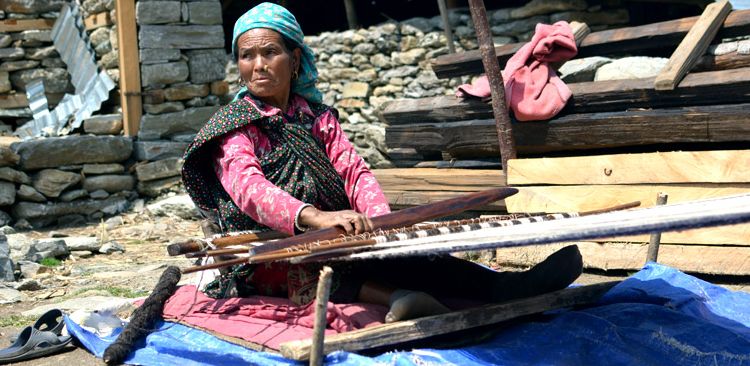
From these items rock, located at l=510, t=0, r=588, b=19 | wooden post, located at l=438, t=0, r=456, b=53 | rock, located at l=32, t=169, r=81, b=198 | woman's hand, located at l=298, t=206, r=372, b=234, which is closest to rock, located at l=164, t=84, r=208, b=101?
rock, located at l=32, t=169, r=81, b=198

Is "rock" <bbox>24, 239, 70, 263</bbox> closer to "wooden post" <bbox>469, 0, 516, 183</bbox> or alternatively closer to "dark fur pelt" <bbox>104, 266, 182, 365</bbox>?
"dark fur pelt" <bbox>104, 266, 182, 365</bbox>

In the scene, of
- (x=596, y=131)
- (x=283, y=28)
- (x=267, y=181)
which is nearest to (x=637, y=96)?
(x=596, y=131)

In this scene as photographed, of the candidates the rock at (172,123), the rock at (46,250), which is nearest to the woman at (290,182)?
the rock at (46,250)

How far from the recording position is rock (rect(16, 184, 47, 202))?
325 inches

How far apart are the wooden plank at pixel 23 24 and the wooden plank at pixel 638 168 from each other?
20.4 ft

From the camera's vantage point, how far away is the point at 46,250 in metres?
6.78

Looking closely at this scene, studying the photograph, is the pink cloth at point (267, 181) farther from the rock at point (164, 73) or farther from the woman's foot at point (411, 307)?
the rock at point (164, 73)

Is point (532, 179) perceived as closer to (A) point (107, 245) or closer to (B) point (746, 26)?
(B) point (746, 26)

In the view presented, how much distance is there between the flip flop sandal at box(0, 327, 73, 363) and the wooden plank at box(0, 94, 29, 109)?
248 inches

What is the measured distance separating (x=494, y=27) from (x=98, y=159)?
488 centimetres

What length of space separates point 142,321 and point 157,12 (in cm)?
586

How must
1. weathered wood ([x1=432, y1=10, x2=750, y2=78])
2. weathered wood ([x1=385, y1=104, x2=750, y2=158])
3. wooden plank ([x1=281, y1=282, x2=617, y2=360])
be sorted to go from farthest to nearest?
1. weathered wood ([x1=432, y1=10, x2=750, y2=78])
2. weathered wood ([x1=385, y1=104, x2=750, y2=158])
3. wooden plank ([x1=281, y1=282, x2=617, y2=360])

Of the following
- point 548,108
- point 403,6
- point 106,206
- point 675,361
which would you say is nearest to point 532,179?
point 548,108

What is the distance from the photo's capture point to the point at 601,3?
10.2 meters
